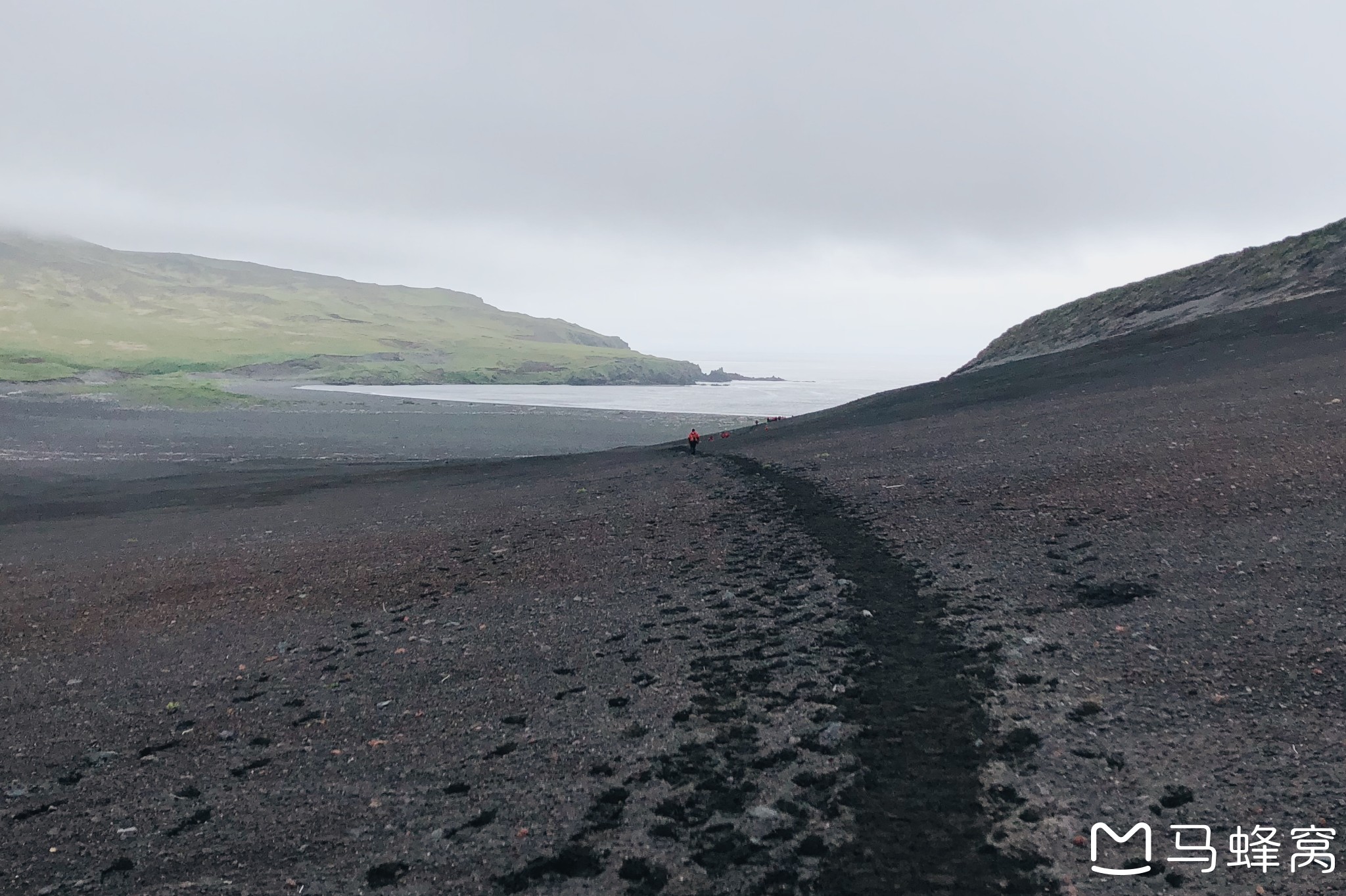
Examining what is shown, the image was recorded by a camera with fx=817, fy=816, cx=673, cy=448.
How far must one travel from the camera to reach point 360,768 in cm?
771

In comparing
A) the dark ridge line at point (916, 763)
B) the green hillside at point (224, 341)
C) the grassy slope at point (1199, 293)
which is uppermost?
the green hillside at point (224, 341)

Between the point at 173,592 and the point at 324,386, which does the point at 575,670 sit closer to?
the point at 173,592

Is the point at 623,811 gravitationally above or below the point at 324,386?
below

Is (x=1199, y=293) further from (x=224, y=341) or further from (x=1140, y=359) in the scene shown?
(x=224, y=341)

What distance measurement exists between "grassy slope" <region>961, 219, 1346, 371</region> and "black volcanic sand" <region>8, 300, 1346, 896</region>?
19.9 meters

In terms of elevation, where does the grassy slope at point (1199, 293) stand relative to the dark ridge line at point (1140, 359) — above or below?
above

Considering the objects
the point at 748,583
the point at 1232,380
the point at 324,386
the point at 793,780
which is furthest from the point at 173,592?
the point at 324,386

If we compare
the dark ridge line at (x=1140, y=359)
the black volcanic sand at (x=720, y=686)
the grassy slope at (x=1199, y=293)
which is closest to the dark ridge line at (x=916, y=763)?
the black volcanic sand at (x=720, y=686)

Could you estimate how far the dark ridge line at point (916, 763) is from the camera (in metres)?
5.49

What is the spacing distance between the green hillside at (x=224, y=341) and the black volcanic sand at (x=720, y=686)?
87.2 metres

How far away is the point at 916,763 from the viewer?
695 cm

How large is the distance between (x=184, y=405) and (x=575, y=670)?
61.1 metres

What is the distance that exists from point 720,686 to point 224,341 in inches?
5685

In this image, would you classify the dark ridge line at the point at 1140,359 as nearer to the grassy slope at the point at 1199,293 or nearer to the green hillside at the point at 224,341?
the grassy slope at the point at 1199,293
